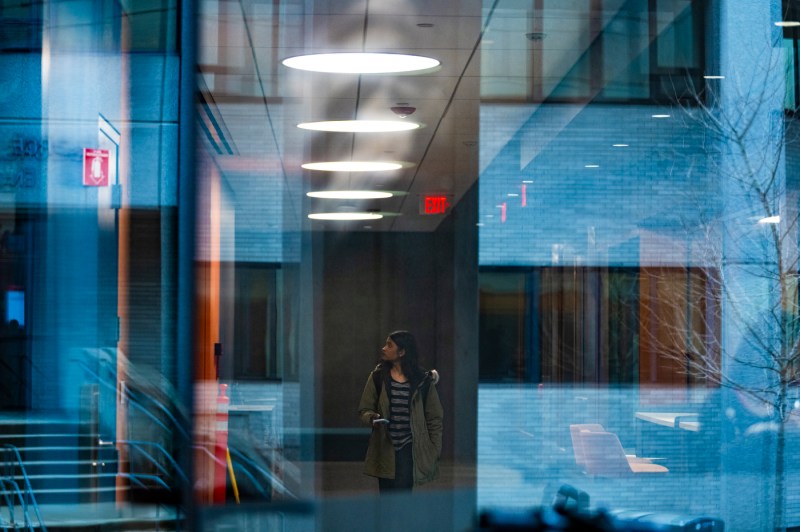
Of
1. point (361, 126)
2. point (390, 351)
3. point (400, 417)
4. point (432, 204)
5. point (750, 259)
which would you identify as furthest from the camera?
point (361, 126)

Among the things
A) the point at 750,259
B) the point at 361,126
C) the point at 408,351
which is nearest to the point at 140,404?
the point at 408,351

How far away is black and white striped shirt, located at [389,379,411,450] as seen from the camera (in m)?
6.23

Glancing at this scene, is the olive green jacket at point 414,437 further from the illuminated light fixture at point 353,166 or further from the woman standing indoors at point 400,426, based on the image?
the illuminated light fixture at point 353,166

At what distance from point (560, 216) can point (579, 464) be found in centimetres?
153

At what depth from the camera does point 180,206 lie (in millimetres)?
4625

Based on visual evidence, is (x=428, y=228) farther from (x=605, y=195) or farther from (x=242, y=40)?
(x=242, y=40)

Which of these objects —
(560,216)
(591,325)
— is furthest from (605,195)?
(591,325)

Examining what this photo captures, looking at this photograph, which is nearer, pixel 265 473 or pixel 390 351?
pixel 265 473

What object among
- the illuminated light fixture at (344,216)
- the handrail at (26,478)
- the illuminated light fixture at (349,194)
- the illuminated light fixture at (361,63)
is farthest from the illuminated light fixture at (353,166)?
the handrail at (26,478)

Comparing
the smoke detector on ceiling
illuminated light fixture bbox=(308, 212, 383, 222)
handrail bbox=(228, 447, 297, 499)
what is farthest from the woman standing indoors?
the smoke detector on ceiling

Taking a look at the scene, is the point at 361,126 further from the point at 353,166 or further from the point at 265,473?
the point at 265,473

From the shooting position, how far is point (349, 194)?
262 inches

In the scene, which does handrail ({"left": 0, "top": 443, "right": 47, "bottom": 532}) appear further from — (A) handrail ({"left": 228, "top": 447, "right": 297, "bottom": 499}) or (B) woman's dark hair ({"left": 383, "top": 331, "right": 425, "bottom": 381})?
(B) woman's dark hair ({"left": 383, "top": 331, "right": 425, "bottom": 381})

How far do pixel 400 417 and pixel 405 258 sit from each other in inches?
37.3
